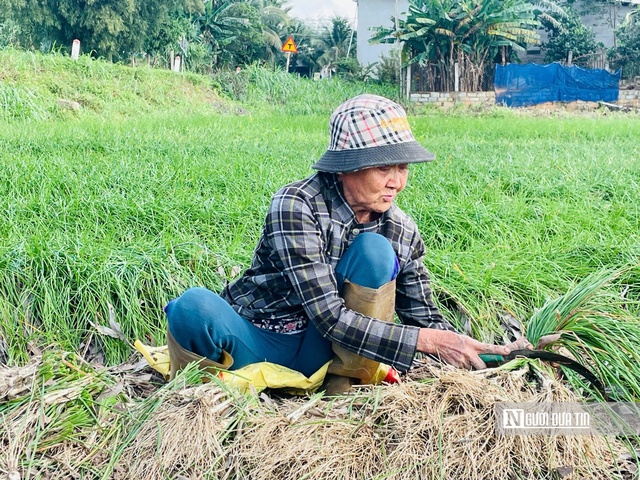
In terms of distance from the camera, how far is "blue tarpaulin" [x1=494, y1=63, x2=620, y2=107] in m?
18.6

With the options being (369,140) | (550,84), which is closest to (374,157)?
(369,140)

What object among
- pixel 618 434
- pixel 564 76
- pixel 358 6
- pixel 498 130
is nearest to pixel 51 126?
pixel 498 130

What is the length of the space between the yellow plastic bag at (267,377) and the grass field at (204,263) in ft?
0.22

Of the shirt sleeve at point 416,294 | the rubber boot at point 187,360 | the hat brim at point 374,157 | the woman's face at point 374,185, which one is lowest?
the rubber boot at point 187,360

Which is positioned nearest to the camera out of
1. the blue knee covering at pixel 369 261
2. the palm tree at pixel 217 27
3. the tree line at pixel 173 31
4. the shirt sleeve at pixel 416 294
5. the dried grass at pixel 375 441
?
the dried grass at pixel 375 441

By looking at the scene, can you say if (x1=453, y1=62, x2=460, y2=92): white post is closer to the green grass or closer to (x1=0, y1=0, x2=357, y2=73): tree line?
(x1=0, y1=0, x2=357, y2=73): tree line

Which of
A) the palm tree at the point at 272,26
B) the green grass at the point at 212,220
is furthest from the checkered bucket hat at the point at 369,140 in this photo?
the palm tree at the point at 272,26

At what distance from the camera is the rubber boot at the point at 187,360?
6.46 feet

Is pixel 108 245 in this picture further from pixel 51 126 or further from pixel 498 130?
pixel 498 130

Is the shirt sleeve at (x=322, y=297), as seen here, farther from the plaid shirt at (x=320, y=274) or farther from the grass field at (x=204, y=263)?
the grass field at (x=204, y=263)

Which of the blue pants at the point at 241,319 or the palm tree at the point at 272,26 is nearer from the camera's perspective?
the blue pants at the point at 241,319

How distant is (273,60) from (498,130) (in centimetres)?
2317

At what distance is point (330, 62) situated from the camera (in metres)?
32.4

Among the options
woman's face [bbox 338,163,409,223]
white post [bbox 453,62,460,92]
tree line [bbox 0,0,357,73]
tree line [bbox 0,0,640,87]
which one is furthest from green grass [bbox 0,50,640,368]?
white post [bbox 453,62,460,92]
